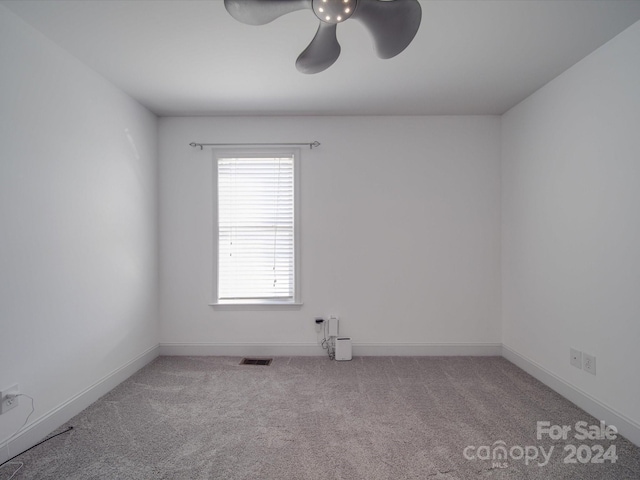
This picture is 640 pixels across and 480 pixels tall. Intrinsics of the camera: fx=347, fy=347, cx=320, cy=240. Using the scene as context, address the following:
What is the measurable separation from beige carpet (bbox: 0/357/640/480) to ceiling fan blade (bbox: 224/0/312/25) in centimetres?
222

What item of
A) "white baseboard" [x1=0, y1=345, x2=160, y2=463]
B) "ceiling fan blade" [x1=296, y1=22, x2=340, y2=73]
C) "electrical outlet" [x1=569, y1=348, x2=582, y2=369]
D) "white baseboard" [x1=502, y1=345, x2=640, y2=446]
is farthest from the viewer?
"electrical outlet" [x1=569, y1=348, x2=582, y2=369]

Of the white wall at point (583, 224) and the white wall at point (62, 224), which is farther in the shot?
the white wall at point (583, 224)

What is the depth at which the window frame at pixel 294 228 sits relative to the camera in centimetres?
376

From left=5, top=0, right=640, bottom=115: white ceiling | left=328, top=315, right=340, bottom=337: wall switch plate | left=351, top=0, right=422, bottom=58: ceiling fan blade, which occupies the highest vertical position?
left=5, top=0, right=640, bottom=115: white ceiling

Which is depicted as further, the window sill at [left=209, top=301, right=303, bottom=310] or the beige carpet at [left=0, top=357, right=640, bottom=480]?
the window sill at [left=209, top=301, right=303, bottom=310]

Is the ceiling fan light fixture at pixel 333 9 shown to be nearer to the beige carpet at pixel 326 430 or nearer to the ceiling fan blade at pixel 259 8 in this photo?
the ceiling fan blade at pixel 259 8

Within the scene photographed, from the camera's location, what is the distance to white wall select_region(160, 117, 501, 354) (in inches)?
148

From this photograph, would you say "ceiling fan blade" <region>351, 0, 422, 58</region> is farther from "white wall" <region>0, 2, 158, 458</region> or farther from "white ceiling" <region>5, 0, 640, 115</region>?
"white wall" <region>0, 2, 158, 458</region>

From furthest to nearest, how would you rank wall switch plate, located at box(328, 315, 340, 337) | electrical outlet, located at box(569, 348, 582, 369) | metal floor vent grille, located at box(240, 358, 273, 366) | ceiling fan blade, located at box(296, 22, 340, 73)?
wall switch plate, located at box(328, 315, 340, 337) → metal floor vent grille, located at box(240, 358, 273, 366) → electrical outlet, located at box(569, 348, 582, 369) → ceiling fan blade, located at box(296, 22, 340, 73)

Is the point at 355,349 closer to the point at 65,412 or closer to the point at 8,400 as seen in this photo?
the point at 65,412

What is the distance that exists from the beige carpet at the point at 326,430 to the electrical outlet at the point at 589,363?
33 centimetres

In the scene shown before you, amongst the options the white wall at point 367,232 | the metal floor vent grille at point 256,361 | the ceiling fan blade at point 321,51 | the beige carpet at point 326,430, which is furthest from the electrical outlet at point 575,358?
the ceiling fan blade at point 321,51

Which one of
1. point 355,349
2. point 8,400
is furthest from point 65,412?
point 355,349

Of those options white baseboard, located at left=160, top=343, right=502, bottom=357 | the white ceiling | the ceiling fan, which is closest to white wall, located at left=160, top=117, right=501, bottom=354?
white baseboard, located at left=160, top=343, right=502, bottom=357
